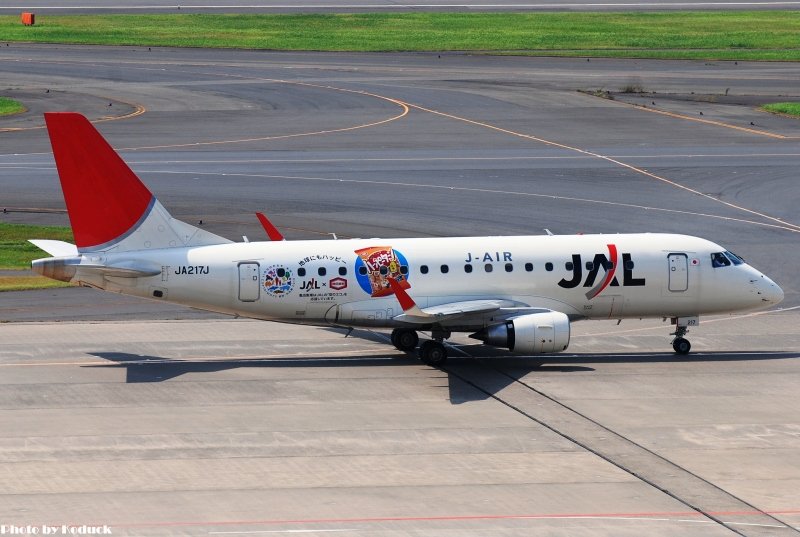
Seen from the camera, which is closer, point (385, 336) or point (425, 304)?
point (425, 304)

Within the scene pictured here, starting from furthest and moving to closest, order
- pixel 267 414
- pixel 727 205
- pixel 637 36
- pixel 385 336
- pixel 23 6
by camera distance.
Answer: pixel 23 6, pixel 637 36, pixel 727 205, pixel 385 336, pixel 267 414

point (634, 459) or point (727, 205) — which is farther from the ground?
point (727, 205)

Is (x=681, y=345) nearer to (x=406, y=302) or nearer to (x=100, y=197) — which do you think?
(x=406, y=302)

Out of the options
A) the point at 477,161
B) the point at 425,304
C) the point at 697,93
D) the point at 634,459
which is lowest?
the point at 634,459

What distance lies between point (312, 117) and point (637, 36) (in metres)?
50.5

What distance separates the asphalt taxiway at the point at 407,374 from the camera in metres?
30.1

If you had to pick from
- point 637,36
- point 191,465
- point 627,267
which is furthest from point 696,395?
point 637,36

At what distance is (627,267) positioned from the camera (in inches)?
1758

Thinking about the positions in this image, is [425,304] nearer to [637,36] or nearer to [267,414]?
[267,414]

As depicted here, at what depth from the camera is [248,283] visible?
142 ft

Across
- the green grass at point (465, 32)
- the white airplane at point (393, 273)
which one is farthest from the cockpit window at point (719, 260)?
the green grass at point (465, 32)

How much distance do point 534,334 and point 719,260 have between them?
7.81 meters

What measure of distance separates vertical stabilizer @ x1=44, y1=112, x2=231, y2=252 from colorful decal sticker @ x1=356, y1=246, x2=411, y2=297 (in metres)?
5.98

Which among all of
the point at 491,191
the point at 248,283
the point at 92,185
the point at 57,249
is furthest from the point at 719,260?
the point at 491,191
